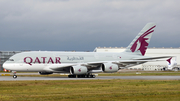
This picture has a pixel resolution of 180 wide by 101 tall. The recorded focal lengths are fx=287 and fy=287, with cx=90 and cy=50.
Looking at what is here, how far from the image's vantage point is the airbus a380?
47188 mm

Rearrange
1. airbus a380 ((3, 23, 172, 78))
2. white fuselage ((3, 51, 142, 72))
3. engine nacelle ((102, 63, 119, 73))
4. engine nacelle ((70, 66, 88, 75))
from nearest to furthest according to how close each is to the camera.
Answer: white fuselage ((3, 51, 142, 72)), airbus a380 ((3, 23, 172, 78)), engine nacelle ((70, 66, 88, 75)), engine nacelle ((102, 63, 119, 73))

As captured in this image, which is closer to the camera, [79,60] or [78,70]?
[78,70]

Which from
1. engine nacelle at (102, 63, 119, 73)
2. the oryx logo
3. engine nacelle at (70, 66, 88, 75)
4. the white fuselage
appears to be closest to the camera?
the white fuselage

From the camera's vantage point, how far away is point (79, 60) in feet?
169

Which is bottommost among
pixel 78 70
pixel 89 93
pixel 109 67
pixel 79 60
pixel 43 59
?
pixel 89 93

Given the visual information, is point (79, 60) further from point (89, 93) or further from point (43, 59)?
point (89, 93)

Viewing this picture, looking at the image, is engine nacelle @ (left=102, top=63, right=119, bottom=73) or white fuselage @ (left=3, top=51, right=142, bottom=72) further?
engine nacelle @ (left=102, top=63, right=119, bottom=73)

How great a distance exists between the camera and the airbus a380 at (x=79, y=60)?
47188 millimetres

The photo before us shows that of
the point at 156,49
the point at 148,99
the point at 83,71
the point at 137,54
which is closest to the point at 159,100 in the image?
the point at 148,99

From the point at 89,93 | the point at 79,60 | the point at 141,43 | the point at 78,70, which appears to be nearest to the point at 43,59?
the point at 78,70

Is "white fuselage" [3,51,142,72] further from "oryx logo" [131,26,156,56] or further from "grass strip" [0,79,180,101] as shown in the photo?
"grass strip" [0,79,180,101]

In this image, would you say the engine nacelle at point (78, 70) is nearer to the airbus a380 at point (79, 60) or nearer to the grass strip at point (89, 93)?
the airbus a380 at point (79, 60)

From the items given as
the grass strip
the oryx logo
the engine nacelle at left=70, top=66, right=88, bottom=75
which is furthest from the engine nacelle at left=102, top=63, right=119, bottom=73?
the grass strip

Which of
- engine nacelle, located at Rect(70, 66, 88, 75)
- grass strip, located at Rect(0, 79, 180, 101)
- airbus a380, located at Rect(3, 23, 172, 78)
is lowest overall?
grass strip, located at Rect(0, 79, 180, 101)
